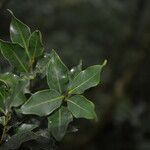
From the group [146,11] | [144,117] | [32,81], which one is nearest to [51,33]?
[146,11]

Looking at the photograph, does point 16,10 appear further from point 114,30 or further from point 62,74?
point 114,30

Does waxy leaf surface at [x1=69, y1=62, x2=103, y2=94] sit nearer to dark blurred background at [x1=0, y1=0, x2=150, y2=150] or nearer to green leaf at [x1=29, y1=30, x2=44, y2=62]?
green leaf at [x1=29, y1=30, x2=44, y2=62]

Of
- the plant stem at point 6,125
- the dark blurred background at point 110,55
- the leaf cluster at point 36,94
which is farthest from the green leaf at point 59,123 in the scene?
the dark blurred background at point 110,55

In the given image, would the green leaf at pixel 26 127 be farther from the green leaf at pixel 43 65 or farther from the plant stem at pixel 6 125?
the green leaf at pixel 43 65

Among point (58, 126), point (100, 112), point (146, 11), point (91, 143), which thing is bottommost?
point (91, 143)

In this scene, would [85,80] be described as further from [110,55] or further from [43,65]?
[110,55]
